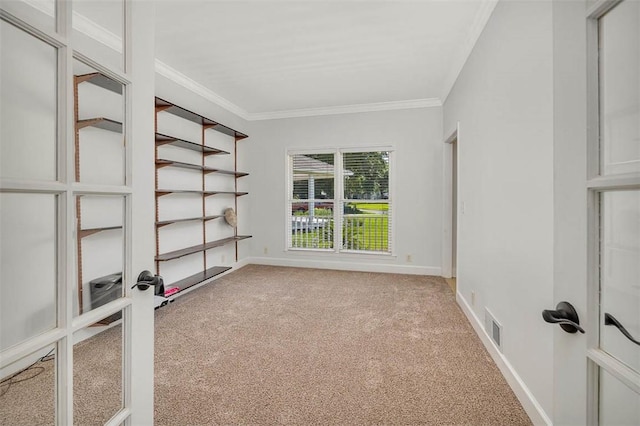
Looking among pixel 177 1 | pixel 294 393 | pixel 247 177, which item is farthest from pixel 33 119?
pixel 247 177

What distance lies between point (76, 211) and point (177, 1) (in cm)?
221

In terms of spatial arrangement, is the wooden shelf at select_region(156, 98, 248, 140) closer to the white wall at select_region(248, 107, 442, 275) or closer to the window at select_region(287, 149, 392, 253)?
the white wall at select_region(248, 107, 442, 275)

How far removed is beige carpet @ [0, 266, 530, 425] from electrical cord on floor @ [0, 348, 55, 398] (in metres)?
0.01

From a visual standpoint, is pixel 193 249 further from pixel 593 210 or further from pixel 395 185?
pixel 593 210

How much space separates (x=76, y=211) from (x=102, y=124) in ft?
0.87

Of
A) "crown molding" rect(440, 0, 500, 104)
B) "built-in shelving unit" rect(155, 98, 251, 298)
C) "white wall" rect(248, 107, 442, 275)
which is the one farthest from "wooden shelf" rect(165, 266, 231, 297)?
"crown molding" rect(440, 0, 500, 104)

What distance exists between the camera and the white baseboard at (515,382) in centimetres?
151

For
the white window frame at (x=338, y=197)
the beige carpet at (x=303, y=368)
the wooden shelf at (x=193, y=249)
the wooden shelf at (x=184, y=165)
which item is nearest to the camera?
the beige carpet at (x=303, y=368)

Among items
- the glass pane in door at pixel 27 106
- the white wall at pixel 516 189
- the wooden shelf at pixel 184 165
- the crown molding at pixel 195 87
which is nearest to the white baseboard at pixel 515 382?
the white wall at pixel 516 189

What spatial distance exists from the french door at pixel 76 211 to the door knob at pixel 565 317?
1122 mm

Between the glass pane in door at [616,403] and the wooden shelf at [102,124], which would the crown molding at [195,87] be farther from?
the glass pane in door at [616,403]

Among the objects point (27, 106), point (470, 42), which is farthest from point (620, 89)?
point (470, 42)

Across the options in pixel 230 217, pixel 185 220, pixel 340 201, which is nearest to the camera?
pixel 185 220

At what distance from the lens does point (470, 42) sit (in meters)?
2.70
